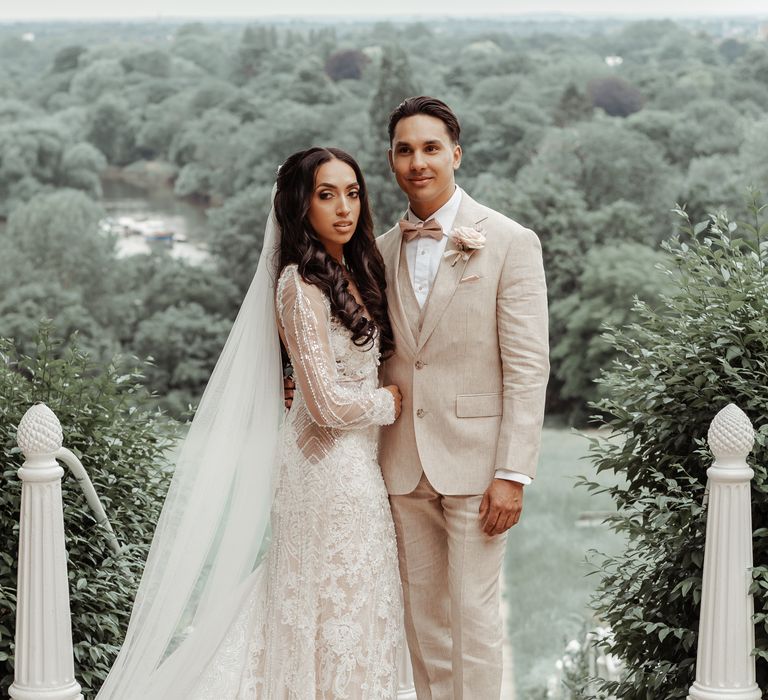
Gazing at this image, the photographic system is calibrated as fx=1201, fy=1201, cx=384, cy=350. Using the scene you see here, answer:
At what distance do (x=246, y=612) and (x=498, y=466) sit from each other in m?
0.66

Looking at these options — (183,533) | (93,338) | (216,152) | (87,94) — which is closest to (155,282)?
(93,338)

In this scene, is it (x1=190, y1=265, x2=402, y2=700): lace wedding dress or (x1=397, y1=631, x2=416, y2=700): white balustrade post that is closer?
(x1=190, y1=265, x2=402, y2=700): lace wedding dress

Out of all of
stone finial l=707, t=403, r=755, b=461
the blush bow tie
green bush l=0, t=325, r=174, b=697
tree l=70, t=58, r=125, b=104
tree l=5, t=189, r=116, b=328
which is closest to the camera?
stone finial l=707, t=403, r=755, b=461

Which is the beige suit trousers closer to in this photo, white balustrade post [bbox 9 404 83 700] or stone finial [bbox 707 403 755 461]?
stone finial [bbox 707 403 755 461]

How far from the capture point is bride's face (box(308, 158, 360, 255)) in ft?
8.47

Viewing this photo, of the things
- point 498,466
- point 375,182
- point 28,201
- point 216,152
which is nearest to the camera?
point 498,466

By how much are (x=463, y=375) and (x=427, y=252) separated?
29 centimetres

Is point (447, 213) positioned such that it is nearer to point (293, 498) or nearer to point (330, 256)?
point (330, 256)

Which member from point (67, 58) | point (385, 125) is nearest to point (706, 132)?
point (385, 125)

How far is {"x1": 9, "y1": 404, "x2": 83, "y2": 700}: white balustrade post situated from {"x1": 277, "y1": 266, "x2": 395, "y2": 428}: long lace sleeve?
0.55m

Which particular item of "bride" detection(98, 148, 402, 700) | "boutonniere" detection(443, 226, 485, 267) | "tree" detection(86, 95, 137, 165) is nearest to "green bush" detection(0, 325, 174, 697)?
"bride" detection(98, 148, 402, 700)

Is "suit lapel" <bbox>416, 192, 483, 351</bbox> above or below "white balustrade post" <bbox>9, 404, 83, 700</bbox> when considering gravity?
above

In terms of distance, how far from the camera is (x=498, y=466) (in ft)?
8.43

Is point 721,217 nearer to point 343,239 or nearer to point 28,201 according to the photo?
point 343,239
